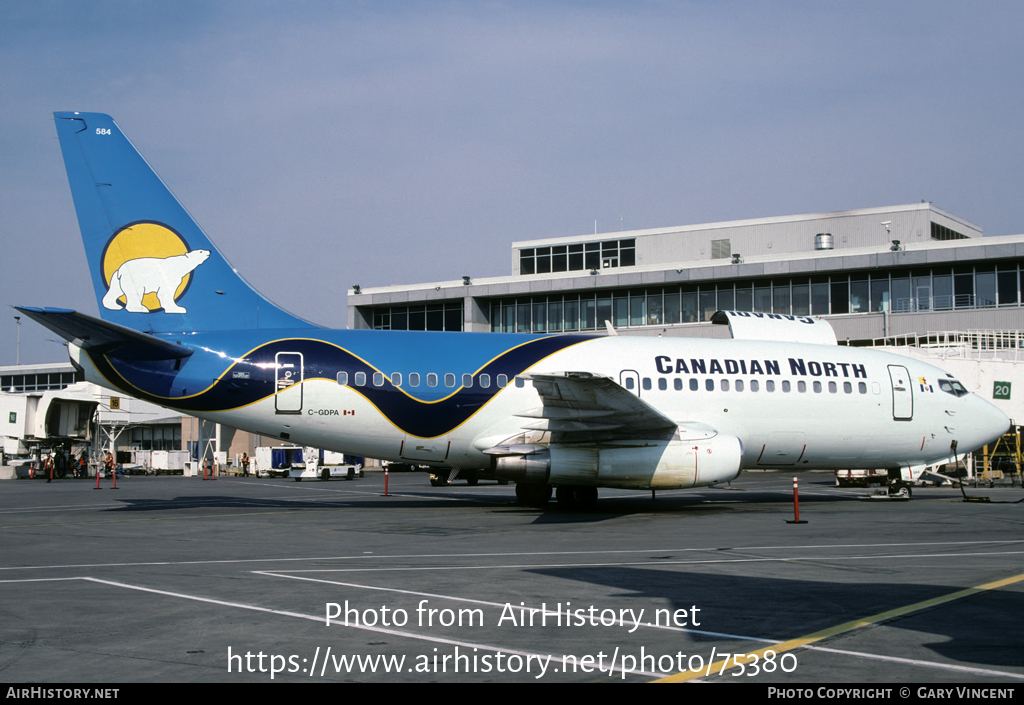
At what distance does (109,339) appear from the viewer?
18.5 meters

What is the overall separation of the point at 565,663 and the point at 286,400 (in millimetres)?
14828

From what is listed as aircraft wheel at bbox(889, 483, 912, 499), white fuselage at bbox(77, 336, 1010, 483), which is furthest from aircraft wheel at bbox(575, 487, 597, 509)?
aircraft wheel at bbox(889, 483, 912, 499)

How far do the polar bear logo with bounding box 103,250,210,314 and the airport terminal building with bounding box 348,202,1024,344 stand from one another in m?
34.8

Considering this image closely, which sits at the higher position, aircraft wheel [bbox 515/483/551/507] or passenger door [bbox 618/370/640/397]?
passenger door [bbox 618/370/640/397]

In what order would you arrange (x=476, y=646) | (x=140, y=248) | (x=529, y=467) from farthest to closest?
1. (x=140, y=248)
2. (x=529, y=467)
3. (x=476, y=646)

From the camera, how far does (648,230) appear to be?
59.0 meters

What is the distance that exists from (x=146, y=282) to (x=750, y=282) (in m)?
38.8

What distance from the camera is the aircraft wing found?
18.3m

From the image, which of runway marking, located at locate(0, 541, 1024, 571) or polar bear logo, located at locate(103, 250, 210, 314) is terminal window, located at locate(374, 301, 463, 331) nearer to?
polar bear logo, located at locate(103, 250, 210, 314)

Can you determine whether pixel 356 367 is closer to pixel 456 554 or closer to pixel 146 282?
pixel 146 282

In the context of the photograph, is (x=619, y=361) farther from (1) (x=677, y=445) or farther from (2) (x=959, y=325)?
(2) (x=959, y=325)

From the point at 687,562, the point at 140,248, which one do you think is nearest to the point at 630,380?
the point at 687,562

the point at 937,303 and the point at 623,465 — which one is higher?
the point at 937,303

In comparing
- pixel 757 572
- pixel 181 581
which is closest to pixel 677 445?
pixel 757 572
